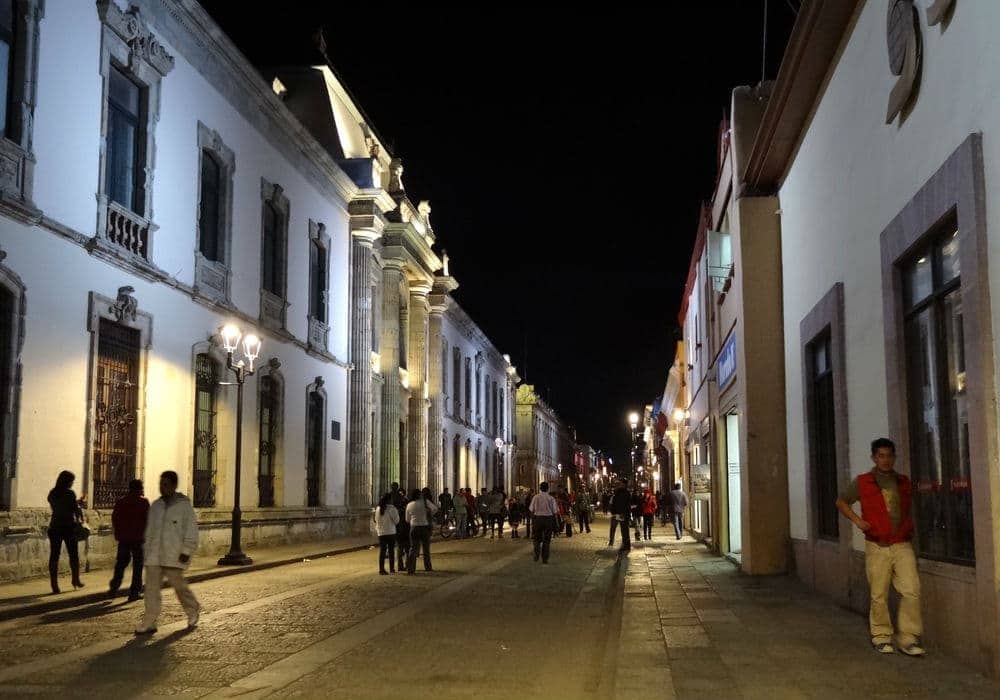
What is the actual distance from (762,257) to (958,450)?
333 inches

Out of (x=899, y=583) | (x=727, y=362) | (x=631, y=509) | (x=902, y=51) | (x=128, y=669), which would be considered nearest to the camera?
(x=899, y=583)

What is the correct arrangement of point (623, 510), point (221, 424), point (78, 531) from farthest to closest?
1. point (221, 424)
2. point (623, 510)
3. point (78, 531)

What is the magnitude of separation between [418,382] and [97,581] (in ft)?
96.3

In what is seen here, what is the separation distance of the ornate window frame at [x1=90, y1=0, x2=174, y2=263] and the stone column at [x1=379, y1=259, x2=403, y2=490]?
1852cm

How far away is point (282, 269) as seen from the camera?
29172mm

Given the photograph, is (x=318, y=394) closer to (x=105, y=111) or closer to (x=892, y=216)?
(x=105, y=111)

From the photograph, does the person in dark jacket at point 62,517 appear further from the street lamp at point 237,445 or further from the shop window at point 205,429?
the shop window at point 205,429

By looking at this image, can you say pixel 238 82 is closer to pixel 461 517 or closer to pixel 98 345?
pixel 98 345

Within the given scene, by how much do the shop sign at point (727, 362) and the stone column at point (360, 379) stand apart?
53.8 feet

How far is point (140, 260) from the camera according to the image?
20.3 m

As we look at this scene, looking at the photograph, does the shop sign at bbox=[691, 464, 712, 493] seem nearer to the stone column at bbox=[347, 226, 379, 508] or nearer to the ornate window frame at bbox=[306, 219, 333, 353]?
the ornate window frame at bbox=[306, 219, 333, 353]

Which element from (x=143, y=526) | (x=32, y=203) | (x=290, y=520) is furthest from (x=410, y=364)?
(x=143, y=526)

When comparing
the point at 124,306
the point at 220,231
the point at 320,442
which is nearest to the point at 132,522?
the point at 124,306

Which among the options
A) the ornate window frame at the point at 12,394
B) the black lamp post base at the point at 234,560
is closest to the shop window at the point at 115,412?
the black lamp post base at the point at 234,560
